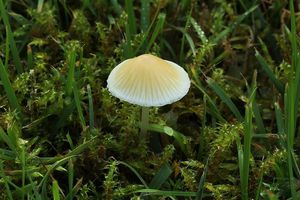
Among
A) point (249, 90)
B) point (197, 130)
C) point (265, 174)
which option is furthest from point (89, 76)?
point (265, 174)

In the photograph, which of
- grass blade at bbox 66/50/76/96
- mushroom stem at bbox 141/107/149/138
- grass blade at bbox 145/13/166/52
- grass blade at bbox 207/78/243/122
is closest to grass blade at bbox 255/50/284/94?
grass blade at bbox 207/78/243/122

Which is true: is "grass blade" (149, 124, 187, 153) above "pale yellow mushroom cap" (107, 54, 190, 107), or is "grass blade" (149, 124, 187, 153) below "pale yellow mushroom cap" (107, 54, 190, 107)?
below

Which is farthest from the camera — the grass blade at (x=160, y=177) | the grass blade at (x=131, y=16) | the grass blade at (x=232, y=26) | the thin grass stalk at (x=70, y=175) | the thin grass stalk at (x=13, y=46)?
the grass blade at (x=232, y=26)

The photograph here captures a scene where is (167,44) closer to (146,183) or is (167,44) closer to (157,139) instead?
(157,139)

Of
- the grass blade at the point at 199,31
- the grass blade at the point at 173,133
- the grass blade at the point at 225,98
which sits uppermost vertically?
the grass blade at the point at 199,31

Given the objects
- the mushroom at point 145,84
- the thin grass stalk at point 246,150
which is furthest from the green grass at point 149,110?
the mushroom at point 145,84

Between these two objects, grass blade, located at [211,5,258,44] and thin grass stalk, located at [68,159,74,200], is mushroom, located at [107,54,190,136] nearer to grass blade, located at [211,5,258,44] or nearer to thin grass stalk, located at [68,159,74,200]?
thin grass stalk, located at [68,159,74,200]

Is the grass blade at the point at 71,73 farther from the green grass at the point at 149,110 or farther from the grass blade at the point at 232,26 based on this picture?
the grass blade at the point at 232,26
